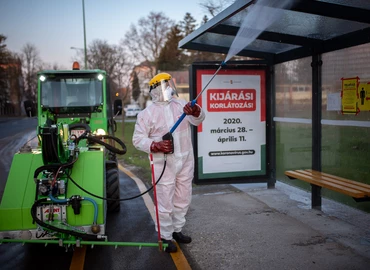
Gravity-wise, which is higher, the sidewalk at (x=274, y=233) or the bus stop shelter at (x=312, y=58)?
the bus stop shelter at (x=312, y=58)

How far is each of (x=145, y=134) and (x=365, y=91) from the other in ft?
10.7

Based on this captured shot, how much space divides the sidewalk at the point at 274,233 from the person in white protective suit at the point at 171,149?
451 mm

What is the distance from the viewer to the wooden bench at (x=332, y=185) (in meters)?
5.30

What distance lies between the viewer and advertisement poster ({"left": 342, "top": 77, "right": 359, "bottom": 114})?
6184 millimetres

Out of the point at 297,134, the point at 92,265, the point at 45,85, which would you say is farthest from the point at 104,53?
the point at 92,265

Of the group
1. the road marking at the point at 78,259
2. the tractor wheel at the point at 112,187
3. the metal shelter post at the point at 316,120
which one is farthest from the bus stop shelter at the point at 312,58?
the road marking at the point at 78,259

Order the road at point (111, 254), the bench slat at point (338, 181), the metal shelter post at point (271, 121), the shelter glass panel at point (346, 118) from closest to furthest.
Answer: the road at point (111, 254) → the bench slat at point (338, 181) → the shelter glass panel at point (346, 118) → the metal shelter post at point (271, 121)

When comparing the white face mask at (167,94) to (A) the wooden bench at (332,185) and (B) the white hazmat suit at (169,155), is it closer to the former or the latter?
(B) the white hazmat suit at (169,155)

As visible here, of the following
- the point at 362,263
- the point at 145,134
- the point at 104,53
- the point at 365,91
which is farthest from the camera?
the point at 104,53

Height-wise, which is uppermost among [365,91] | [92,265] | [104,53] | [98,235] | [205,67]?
[104,53]

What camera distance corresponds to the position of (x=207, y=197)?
8.08 metres

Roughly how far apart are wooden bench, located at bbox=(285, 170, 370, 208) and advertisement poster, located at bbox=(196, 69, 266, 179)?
1.22 m

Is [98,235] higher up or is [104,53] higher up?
[104,53]

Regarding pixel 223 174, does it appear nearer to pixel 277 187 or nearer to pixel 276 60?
pixel 277 187
